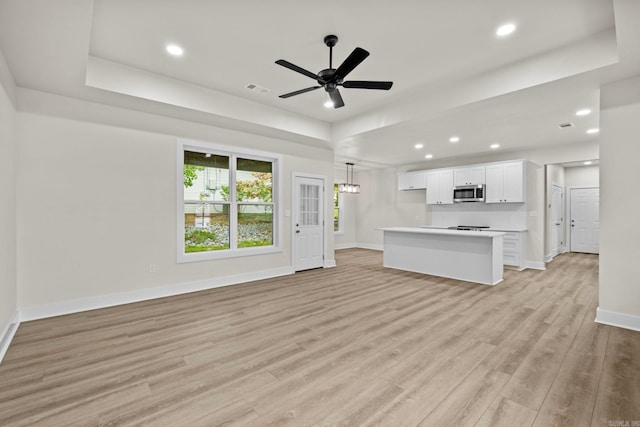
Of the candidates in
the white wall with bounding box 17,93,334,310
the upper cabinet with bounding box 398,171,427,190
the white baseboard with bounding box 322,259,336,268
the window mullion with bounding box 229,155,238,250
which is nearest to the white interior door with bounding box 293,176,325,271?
the white baseboard with bounding box 322,259,336,268

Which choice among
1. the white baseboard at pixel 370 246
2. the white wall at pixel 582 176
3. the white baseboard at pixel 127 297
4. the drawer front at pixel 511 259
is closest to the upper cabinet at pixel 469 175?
the drawer front at pixel 511 259

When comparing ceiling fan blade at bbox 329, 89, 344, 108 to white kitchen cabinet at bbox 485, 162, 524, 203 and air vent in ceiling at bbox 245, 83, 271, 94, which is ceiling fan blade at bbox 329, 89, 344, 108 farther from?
white kitchen cabinet at bbox 485, 162, 524, 203

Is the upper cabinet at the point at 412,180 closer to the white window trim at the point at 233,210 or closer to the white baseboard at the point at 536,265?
the white baseboard at the point at 536,265

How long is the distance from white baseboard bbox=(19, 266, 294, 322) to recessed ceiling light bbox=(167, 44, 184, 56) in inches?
126

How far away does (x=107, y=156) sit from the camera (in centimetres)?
394

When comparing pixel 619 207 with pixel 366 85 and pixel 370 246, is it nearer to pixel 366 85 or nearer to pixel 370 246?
pixel 366 85

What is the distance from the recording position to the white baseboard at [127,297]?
137 inches

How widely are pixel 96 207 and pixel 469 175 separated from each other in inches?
304

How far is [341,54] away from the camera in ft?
11.0

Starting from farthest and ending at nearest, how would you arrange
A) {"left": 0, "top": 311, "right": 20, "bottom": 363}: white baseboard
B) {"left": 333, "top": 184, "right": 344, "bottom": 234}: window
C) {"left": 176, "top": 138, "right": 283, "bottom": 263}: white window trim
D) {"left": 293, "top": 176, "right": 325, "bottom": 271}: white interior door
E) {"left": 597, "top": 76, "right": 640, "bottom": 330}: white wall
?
1. {"left": 333, "top": 184, "right": 344, "bottom": 234}: window
2. {"left": 293, "top": 176, "right": 325, "bottom": 271}: white interior door
3. {"left": 176, "top": 138, "right": 283, "bottom": 263}: white window trim
4. {"left": 597, "top": 76, "right": 640, "bottom": 330}: white wall
5. {"left": 0, "top": 311, "right": 20, "bottom": 363}: white baseboard

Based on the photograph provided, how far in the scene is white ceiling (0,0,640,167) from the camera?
2.54m

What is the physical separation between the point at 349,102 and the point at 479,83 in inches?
74.2

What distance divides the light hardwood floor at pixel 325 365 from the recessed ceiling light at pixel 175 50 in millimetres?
3105

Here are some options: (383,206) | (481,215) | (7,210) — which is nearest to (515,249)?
(481,215)
